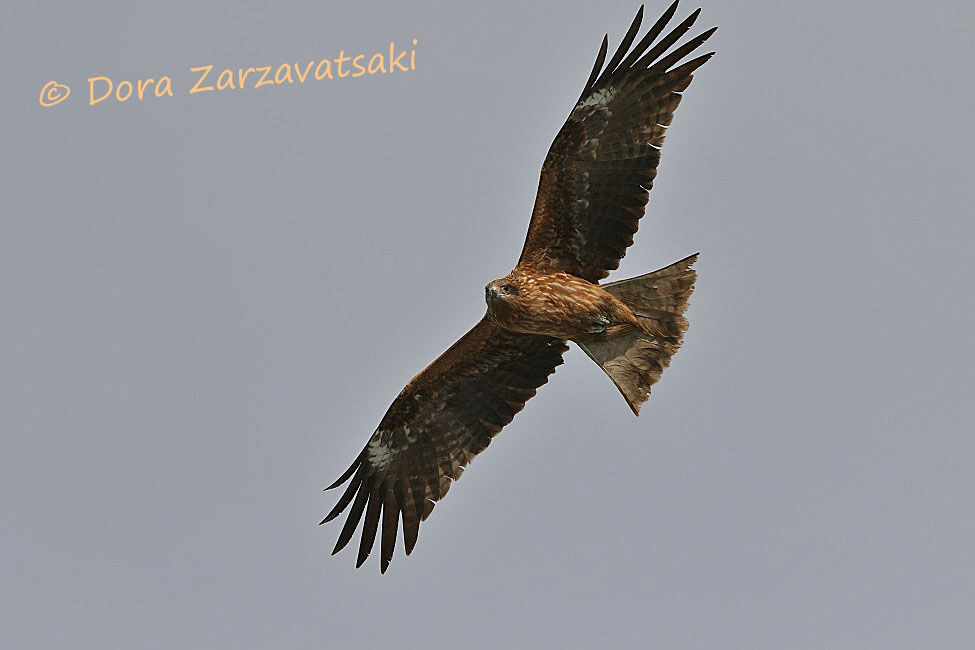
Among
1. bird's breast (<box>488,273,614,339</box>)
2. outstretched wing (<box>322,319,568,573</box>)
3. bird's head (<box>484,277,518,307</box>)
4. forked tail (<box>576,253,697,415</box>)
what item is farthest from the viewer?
outstretched wing (<box>322,319,568,573</box>)

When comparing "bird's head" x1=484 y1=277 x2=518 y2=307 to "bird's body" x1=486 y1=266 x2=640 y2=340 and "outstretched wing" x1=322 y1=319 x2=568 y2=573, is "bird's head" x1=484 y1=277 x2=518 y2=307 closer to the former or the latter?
"bird's body" x1=486 y1=266 x2=640 y2=340

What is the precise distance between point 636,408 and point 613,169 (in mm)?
2407

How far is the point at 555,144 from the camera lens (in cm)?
1395

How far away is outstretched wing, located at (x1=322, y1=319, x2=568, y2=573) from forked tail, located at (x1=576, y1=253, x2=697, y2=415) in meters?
0.66

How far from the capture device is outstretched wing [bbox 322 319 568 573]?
1519 centimetres

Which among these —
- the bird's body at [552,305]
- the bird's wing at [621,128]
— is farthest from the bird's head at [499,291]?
the bird's wing at [621,128]

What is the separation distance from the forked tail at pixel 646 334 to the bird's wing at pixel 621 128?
28.0 inches

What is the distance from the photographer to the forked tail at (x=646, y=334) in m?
14.3

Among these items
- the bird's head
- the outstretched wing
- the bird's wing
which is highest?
the bird's wing

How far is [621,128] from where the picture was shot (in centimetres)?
1390

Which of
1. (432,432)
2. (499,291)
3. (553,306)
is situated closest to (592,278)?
(553,306)

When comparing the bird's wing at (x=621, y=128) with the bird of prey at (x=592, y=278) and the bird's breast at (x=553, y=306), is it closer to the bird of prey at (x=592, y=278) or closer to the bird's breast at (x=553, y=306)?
the bird of prey at (x=592, y=278)

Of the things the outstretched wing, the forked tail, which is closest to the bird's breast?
the forked tail

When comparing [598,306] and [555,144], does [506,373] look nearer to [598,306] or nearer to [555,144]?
[598,306]
